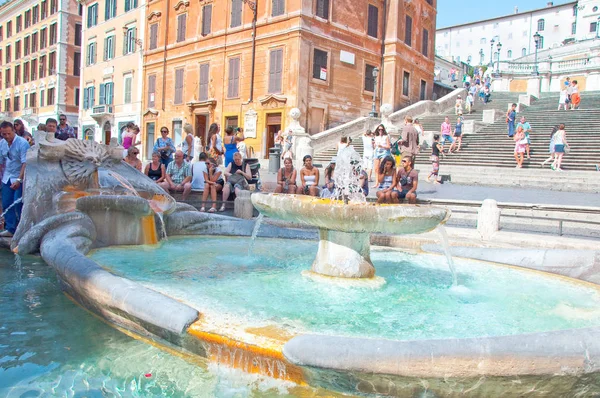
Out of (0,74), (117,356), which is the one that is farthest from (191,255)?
(0,74)

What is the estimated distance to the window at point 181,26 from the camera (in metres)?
29.1

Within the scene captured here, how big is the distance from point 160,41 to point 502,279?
29.1 m

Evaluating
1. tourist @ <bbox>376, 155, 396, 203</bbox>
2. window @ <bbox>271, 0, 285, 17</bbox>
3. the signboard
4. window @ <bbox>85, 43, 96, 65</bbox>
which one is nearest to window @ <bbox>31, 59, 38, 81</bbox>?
window @ <bbox>85, 43, 96, 65</bbox>

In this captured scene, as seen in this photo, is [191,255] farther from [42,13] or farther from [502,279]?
[42,13]

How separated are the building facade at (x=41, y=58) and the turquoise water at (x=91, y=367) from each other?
4197 cm

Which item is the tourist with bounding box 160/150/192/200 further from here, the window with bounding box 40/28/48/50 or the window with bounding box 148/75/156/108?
the window with bounding box 40/28/48/50

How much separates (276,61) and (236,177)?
51.2 ft

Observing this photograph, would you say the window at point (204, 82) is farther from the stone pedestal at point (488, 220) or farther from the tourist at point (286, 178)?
the stone pedestal at point (488, 220)

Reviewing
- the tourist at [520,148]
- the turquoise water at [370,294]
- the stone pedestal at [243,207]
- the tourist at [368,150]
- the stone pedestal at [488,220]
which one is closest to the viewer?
the turquoise water at [370,294]

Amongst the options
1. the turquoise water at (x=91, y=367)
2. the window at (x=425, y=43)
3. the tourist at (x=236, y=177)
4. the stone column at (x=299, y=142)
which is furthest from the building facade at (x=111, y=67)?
the turquoise water at (x=91, y=367)

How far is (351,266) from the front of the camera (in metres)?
4.80

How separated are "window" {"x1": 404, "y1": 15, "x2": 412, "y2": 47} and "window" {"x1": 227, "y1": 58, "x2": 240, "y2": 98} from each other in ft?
30.2

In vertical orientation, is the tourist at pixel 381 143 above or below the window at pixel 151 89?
below

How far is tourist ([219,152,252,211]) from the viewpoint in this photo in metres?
9.62
